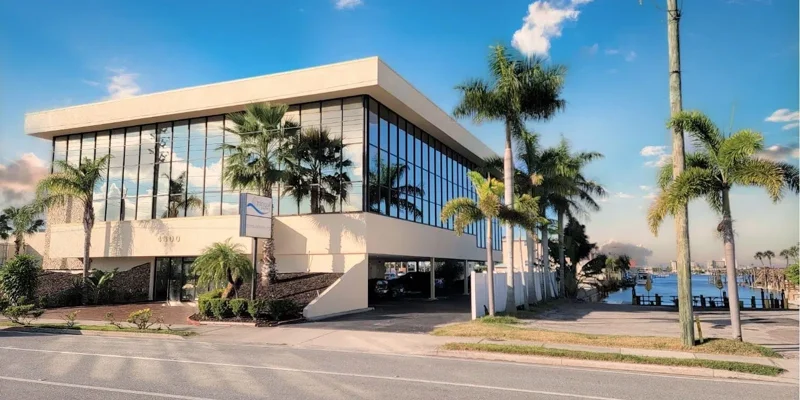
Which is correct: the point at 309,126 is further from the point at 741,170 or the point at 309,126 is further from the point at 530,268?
the point at 741,170

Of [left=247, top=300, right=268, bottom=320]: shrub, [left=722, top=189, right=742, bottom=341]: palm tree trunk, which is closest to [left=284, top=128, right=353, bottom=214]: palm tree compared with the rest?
[left=247, top=300, right=268, bottom=320]: shrub

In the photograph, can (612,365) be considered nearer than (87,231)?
Yes

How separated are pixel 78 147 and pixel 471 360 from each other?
29.7 m

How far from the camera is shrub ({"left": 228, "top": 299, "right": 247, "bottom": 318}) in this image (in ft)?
62.0

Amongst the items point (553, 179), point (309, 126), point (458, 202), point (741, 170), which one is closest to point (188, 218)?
point (309, 126)

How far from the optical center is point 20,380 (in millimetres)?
9133

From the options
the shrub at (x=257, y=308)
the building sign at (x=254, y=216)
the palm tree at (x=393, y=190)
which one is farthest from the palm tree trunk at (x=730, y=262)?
the building sign at (x=254, y=216)

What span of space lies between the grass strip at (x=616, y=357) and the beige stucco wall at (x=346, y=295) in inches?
331

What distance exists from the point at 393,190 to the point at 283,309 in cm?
1016

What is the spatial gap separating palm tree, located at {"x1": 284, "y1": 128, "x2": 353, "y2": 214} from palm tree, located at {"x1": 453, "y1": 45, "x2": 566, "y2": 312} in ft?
21.1

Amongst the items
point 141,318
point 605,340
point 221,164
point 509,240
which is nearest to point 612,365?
point 605,340

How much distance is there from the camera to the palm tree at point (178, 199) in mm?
28078

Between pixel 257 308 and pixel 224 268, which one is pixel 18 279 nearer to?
pixel 224 268

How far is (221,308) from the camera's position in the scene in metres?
19.3
